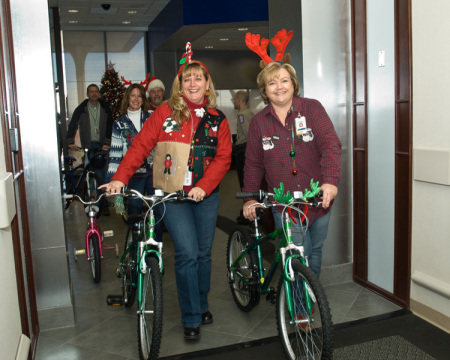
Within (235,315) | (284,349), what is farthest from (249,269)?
(284,349)

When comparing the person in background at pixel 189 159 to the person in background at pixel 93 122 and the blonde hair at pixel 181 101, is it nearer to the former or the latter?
the blonde hair at pixel 181 101

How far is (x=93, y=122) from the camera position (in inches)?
259

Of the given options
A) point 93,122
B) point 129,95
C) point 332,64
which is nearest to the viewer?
point 332,64

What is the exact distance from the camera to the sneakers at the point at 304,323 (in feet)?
7.66

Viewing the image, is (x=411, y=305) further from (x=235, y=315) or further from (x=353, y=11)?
(x=353, y=11)

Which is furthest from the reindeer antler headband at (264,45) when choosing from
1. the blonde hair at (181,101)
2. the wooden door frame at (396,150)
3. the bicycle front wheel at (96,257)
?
the bicycle front wheel at (96,257)

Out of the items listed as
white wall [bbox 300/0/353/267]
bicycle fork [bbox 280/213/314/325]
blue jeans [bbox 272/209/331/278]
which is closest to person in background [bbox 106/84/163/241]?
white wall [bbox 300/0/353/267]

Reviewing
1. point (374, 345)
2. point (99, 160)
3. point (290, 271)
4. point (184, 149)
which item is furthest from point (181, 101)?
point (99, 160)

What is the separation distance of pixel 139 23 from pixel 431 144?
443 inches

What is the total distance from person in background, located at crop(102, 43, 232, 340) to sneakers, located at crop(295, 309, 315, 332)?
73cm

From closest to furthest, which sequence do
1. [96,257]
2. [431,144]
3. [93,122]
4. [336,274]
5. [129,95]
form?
[431,144], [336,274], [96,257], [129,95], [93,122]

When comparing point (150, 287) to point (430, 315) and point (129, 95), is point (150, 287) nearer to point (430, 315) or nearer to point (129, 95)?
point (430, 315)

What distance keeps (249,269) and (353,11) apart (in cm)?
198

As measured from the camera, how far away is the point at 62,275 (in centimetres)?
319
